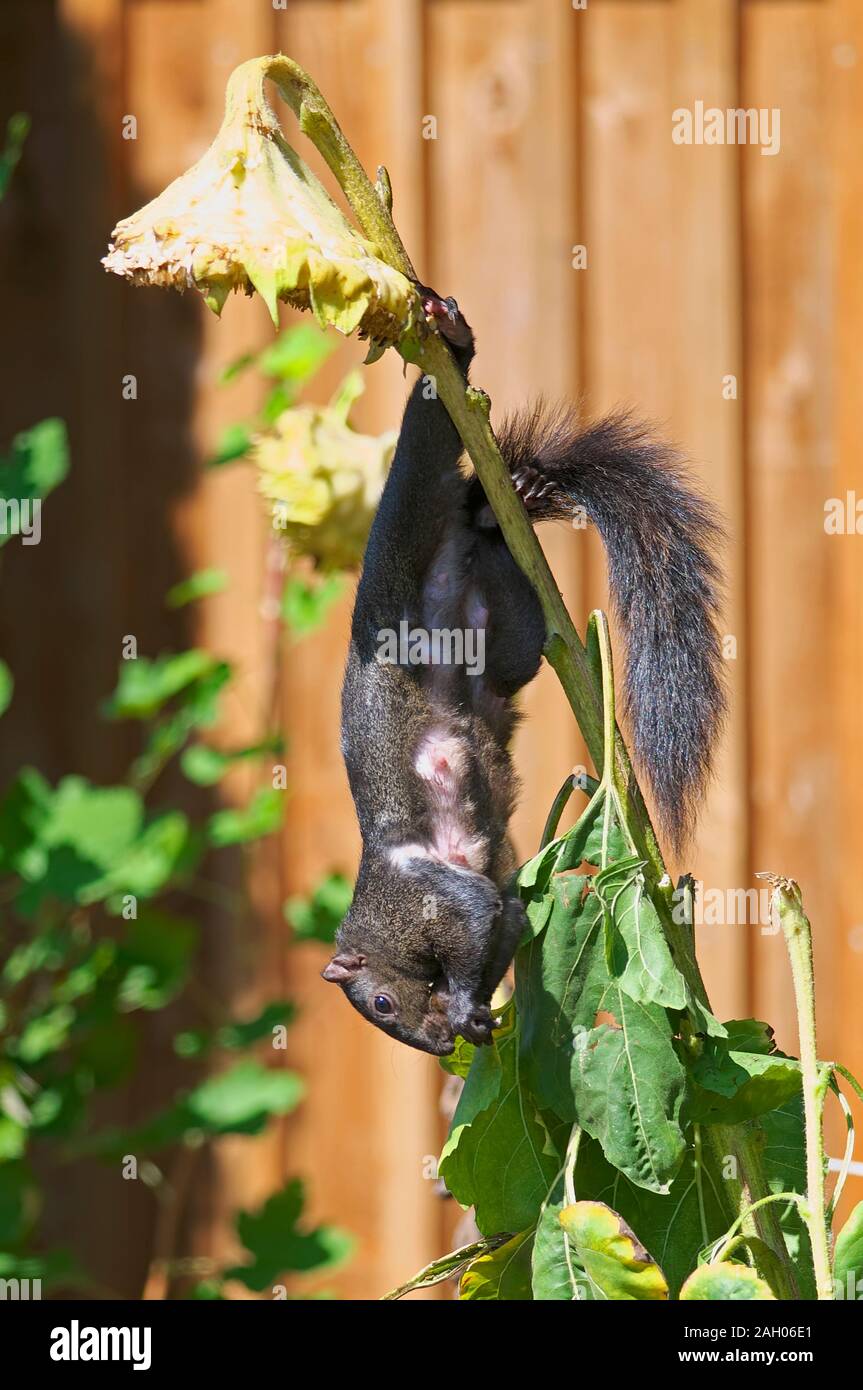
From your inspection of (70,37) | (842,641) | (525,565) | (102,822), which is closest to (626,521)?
(525,565)

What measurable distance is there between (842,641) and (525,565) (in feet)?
4.96

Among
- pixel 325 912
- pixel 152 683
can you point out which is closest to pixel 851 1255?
pixel 325 912

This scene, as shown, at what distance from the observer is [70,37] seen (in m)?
2.46

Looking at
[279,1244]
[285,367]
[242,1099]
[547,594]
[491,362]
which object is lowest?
[279,1244]

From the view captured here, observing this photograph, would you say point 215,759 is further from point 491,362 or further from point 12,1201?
point 491,362

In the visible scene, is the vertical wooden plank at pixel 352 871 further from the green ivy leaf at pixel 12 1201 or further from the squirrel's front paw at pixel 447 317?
the squirrel's front paw at pixel 447 317

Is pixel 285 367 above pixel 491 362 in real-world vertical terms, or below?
below

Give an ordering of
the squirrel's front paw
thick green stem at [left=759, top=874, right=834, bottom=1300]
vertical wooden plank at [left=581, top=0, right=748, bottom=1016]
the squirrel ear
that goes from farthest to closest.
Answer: vertical wooden plank at [left=581, top=0, right=748, bottom=1016]
the squirrel ear
the squirrel's front paw
thick green stem at [left=759, top=874, right=834, bottom=1300]

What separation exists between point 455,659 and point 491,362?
1173 millimetres

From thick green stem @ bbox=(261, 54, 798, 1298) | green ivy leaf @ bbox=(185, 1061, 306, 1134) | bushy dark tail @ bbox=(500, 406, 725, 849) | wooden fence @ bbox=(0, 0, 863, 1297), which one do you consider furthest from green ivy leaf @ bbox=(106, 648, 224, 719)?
thick green stem @ bbox=(261, 54, 798, 1298)

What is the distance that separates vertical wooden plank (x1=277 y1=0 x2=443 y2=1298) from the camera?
2422 millimetres

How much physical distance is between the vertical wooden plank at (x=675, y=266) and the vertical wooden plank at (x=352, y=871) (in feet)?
1.02

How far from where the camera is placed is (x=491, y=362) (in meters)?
2.47

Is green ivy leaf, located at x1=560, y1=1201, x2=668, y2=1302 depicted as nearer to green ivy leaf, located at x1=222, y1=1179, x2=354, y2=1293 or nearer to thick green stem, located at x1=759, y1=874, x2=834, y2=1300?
thick green stem, located at x1=759, y1=874, x2=834, y2=1300
